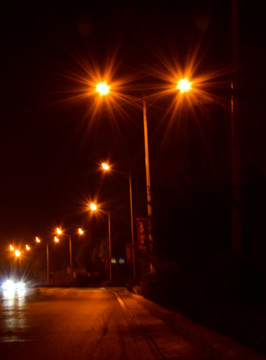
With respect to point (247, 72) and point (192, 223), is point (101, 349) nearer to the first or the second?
point (192, 223)

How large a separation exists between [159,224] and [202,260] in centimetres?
188

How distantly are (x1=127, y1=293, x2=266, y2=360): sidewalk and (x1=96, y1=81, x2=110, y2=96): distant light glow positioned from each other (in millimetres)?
10023

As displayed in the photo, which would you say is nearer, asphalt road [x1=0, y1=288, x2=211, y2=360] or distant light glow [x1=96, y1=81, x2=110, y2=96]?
asphalt road [x1=0, y1=288, x2=211, y2=360]

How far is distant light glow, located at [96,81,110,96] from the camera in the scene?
21.3 m

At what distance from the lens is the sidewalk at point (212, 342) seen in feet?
28.9

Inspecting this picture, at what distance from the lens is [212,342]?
1013 cm

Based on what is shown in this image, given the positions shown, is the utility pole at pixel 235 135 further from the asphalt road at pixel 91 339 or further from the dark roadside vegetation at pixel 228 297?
the asphalt road at pixel 91 339

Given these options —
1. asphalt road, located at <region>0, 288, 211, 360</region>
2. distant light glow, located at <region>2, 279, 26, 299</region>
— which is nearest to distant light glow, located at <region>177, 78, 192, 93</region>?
asphalt road, located at <region>0, 288, 211, 360</region>

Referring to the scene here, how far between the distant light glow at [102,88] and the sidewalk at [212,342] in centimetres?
1002

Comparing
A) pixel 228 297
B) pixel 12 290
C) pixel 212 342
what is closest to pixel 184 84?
pixel 228 297

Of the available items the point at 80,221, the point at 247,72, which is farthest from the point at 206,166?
the point at 80,221

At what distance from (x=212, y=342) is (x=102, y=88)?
1349cm

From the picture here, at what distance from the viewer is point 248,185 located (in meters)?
14.7

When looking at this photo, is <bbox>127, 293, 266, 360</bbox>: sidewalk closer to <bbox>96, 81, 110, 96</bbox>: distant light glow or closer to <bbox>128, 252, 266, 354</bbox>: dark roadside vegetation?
<bbox>128, 252, 266, 354</bbox>: dark roadside vegetation
